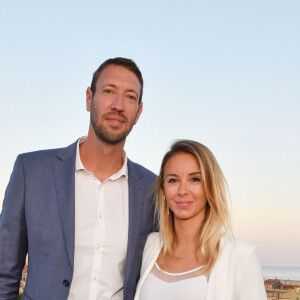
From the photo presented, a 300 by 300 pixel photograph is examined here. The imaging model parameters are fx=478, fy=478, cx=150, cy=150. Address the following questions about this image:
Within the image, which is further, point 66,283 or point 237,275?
point 66,283

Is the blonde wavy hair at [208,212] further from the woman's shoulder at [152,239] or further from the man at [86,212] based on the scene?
the man at [86,212]

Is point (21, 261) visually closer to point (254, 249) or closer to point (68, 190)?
point (68, 190)

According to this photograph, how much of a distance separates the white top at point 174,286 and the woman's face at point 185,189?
1.64 ft

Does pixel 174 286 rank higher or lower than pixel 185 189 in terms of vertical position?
lower

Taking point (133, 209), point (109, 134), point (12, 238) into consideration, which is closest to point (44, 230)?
point (12, 238)

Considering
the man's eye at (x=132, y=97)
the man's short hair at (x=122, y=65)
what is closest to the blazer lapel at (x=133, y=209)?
the man's eye at (x=132, y=97)

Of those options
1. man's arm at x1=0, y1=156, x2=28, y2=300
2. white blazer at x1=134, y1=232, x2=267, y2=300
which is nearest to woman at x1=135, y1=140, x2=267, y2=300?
white blazer at x1=134, y1=232, x2=267, y2=300

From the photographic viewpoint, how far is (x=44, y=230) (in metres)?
3.84

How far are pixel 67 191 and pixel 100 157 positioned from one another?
0.43m

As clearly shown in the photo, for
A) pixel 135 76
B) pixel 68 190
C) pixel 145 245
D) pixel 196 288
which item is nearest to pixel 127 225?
pixel 145 245

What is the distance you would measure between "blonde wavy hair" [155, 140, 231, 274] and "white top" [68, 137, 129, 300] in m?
0.38

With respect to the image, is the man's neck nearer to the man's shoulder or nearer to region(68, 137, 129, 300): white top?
region(68, 137, 129, 300): white top

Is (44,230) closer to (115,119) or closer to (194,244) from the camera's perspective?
(115,119)

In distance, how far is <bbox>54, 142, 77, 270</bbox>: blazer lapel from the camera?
150 inches
